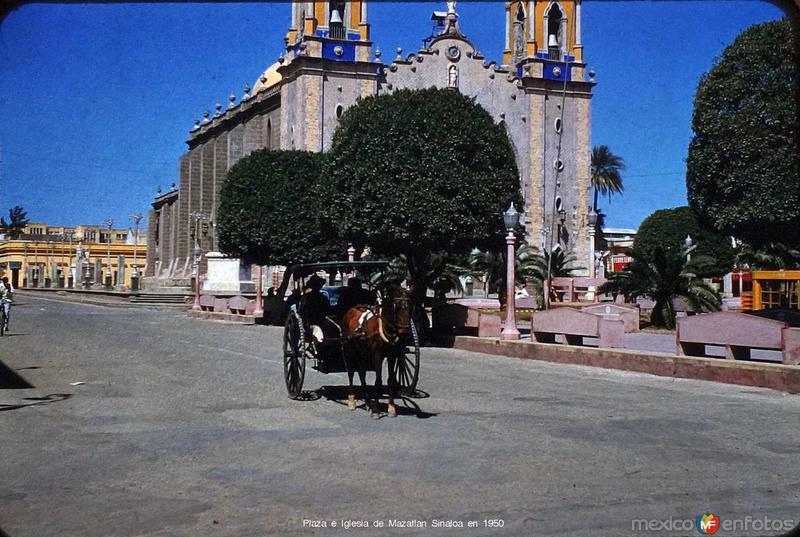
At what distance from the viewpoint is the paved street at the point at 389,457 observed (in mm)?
5836

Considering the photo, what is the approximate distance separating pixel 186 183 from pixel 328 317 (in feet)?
247

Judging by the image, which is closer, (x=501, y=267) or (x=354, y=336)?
(x=354, y=336)

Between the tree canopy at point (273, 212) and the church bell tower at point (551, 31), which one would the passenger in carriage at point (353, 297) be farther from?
the church bell tower at point (551, 31)

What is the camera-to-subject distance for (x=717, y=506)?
5992 mm

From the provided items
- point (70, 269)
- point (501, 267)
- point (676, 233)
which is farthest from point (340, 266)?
point (70, 269)

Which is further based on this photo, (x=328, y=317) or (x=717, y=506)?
(x=328, y=317)

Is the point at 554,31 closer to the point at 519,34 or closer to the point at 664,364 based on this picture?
the point at 519,34

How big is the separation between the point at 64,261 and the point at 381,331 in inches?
4302

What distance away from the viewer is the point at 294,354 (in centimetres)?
1141

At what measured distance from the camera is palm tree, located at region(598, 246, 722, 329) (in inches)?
1067

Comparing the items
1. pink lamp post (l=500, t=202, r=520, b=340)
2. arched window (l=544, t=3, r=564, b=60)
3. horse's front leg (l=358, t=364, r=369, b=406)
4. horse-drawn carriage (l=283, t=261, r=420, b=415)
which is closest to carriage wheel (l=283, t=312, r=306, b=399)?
horse-drawn carriage (l=283, t=261, r=420, b=415)

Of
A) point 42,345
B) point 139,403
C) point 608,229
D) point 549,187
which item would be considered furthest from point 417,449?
point 608,229

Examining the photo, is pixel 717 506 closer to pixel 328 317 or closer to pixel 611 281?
pixel 328 317

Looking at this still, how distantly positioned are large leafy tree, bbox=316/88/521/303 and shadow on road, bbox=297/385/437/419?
40.8 ft
